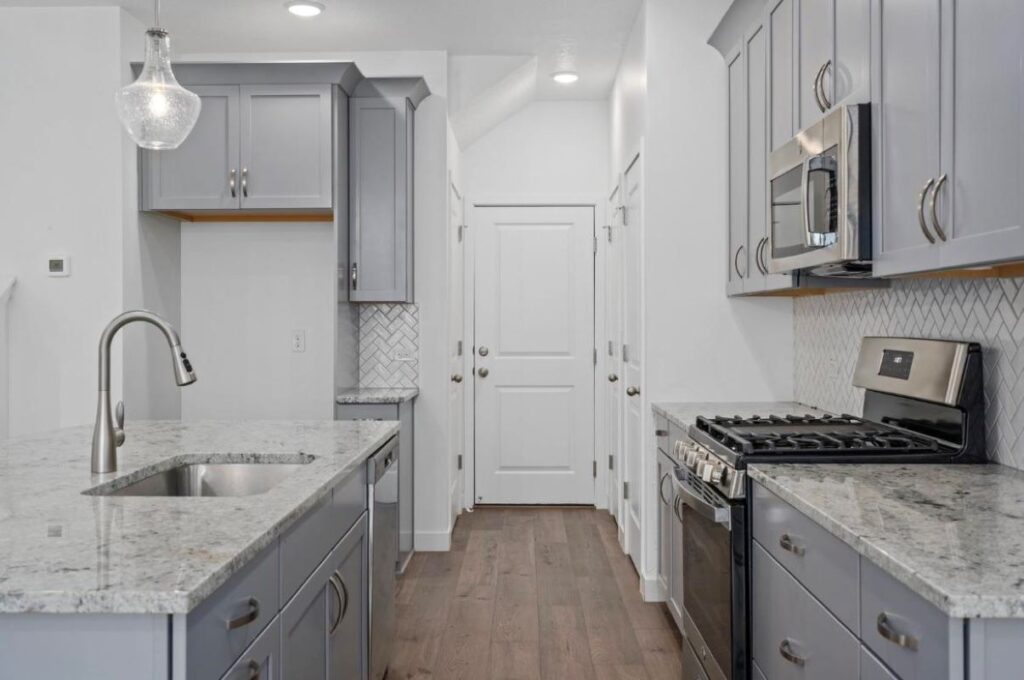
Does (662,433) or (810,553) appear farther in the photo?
(662,433)

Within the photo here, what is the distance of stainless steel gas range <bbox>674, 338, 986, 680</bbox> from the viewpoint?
209 centimetres

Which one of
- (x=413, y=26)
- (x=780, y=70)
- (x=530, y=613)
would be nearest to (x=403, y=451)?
(x=530, y=613)

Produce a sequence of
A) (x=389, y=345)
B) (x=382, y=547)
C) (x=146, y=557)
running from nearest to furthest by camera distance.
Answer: (x=146, y=557) < (x=382, y=547) < (x=389, y=345)

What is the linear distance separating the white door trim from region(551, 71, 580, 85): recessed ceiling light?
77 centimetres

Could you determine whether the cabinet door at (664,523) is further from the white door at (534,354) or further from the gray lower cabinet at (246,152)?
the gray lower cabinet at (246,152)

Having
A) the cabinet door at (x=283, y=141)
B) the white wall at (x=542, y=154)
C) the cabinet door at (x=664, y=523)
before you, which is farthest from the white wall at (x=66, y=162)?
the cabinet door at (x=664, y=523)

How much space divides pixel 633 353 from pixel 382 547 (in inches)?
71.5

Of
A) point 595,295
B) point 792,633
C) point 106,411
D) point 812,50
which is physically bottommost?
point 792,633

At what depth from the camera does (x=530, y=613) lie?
3.52m

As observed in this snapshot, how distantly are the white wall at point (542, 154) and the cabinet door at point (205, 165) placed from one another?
1794 mm

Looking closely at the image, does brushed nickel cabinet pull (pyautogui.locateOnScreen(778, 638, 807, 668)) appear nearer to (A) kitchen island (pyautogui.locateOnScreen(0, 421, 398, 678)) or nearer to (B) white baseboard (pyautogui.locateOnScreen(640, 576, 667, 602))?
(A) kitchen island (pyautogui.locateOnScreen(0, 421, 398, 678))

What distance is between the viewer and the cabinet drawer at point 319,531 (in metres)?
1.58

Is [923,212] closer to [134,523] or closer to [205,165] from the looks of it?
[134,523]

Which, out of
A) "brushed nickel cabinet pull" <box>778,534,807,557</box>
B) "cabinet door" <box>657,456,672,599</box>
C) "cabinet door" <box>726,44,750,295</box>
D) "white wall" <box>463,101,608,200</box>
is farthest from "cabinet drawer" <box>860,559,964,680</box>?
"white wall" <box>463,101,608,200</box>
